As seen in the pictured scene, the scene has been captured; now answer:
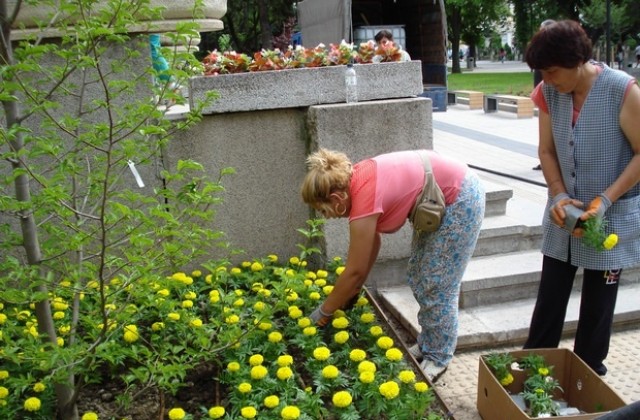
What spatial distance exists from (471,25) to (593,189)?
44.9m

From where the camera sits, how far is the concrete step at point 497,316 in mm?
3934

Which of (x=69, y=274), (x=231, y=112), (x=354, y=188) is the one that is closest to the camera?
(x=69, y=274)

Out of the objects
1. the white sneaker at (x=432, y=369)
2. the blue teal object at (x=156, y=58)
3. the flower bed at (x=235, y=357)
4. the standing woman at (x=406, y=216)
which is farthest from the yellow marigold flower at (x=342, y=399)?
the blue teal object at (x=156, y=58)

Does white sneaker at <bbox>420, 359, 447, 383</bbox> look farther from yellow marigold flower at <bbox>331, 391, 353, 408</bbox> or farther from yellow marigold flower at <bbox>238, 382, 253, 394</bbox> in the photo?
yellow marigold flower at <bbox>238, 382, 253, 394</bbox>

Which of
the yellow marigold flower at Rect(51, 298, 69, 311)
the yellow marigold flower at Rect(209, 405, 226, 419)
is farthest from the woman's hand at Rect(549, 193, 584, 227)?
the yellow marigold flower at Rect(51, 298, 69, 311)

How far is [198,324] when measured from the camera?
307 centimetres

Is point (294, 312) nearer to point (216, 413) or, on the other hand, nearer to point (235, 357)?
point (235, 357)

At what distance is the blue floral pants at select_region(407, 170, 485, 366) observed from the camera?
125 inches

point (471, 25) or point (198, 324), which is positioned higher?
point (471, 25)

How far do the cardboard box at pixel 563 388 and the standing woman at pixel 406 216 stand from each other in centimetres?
39

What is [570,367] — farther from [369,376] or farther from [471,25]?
[471,25]

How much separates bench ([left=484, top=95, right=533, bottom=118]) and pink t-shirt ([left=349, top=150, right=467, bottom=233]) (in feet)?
37.2

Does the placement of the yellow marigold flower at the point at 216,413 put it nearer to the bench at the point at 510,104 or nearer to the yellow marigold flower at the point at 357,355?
the yellow marigold flower at the point at 357,355

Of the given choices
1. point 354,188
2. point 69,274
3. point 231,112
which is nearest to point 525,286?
point 354,188
